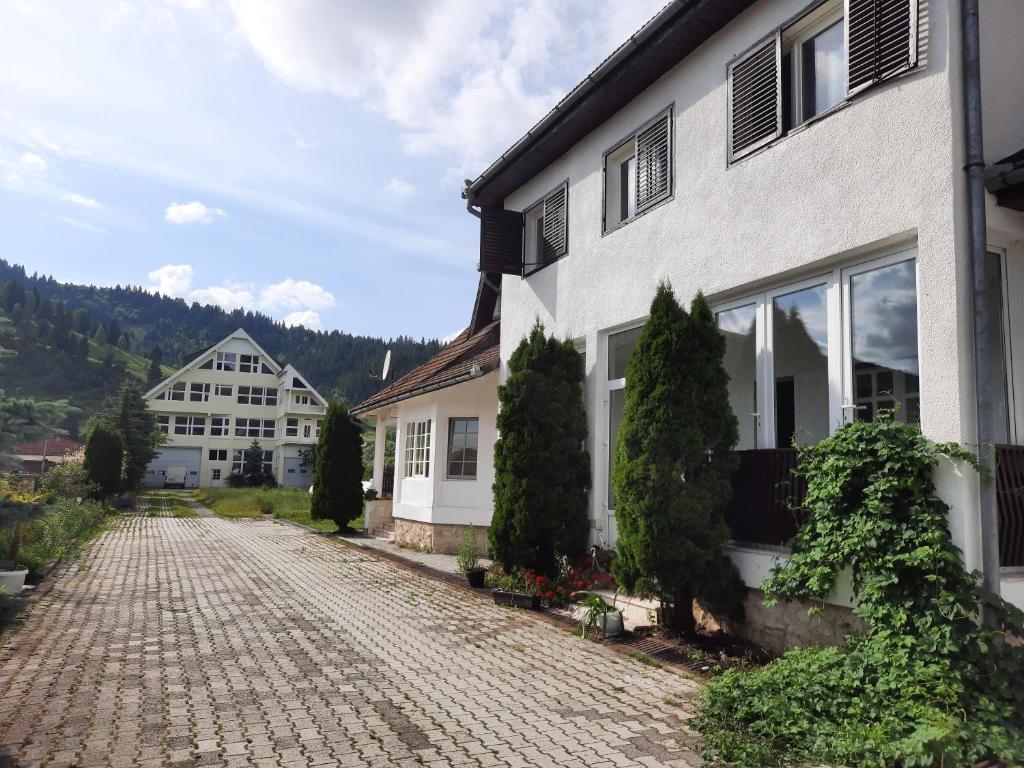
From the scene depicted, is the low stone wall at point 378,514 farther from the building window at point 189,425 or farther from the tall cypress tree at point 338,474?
the building window at point 189,425

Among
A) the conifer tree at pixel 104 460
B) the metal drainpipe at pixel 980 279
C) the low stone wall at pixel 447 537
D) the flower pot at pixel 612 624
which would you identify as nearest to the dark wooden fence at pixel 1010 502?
the metal drainpipe at pixel 980 279

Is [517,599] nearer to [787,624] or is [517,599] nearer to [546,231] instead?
[787,624]

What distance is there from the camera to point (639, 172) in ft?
30.2

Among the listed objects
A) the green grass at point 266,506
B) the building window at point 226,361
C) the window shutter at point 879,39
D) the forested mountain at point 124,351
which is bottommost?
the green grass at point 266,506

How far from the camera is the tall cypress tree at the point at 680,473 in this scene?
6.58m

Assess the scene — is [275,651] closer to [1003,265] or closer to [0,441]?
[0,441]

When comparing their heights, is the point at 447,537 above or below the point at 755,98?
below

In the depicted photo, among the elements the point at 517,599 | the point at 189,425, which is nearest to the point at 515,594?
the point at 517,599

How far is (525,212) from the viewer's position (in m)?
12.4

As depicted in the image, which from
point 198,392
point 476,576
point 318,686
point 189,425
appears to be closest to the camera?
point 318,686

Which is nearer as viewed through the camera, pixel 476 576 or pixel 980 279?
pixel 980 279

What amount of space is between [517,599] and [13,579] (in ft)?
21.3

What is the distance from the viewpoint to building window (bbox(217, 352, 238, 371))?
59906 mm

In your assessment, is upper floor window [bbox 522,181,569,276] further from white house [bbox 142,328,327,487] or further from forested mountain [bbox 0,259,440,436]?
forested mountain [bbox 0,259,440,436]
